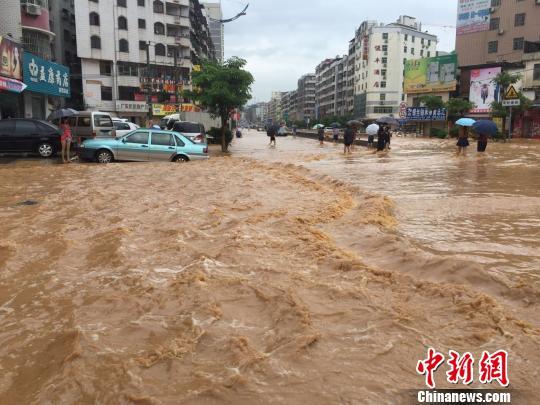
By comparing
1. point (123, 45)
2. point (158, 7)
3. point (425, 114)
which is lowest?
point (425, 114)

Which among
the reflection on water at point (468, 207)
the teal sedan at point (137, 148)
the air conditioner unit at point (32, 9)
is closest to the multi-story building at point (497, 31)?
the reflection on water at point (468, 207)

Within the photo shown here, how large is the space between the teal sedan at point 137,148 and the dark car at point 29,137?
1787 millimetres

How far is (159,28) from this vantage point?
56.6 meters

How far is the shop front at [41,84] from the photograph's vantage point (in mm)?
25312

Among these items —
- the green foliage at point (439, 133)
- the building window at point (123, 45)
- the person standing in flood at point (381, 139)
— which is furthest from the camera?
the building window at point (123, 45)

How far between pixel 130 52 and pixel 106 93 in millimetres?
5616

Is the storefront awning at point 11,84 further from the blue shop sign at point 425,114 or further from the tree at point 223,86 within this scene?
the blue shop sign at point 425,114

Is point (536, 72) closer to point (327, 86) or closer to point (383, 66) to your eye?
point (383, 66)

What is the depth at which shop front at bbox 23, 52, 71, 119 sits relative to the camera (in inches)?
997

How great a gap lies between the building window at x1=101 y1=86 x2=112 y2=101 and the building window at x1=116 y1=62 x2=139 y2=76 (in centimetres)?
232

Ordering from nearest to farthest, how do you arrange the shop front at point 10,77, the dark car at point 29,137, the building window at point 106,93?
the dark car at point 29,137 → the shop front at point 10,77 → the building window at point 106,93

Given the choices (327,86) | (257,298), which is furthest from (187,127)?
(327,86)

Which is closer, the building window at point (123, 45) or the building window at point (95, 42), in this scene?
the building window at point (95, 42)

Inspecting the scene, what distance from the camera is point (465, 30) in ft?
196
